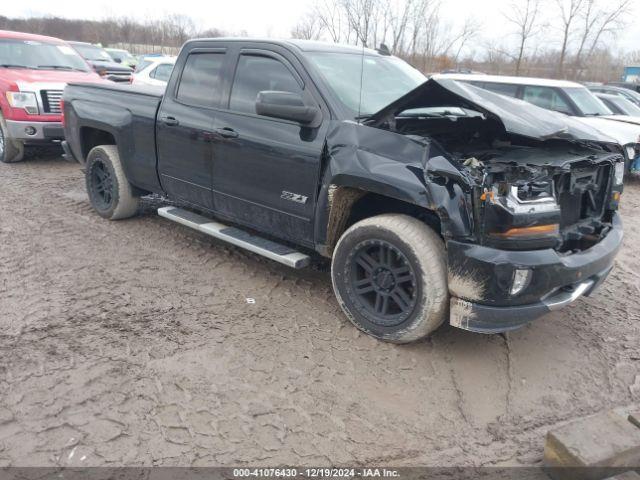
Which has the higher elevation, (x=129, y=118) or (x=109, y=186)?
(x=129, y=118)

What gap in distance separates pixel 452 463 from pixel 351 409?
0.59 m

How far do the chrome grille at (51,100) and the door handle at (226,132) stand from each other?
16.2 ft

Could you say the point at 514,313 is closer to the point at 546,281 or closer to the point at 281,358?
the point at 546,281

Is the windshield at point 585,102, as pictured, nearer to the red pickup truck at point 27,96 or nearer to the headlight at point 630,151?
the headlight at point 630,151

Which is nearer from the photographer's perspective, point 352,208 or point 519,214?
point 519,214

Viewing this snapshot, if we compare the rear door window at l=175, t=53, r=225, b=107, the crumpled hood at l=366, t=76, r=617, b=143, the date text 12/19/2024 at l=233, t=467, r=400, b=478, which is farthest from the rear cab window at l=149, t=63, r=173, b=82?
the date text 12/19/2024 at l=233, t=467, r=400, b=478

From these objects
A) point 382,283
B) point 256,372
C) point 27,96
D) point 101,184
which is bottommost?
point 256,372

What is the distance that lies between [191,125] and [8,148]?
5.17 meters

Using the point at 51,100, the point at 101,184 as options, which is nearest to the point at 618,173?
the point at 101,184

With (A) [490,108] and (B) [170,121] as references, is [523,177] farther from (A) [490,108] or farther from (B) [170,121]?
(B) [170,121]

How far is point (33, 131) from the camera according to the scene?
7781mm

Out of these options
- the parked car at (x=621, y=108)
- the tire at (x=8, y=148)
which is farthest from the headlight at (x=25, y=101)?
the parked car at (x=621, y=108)

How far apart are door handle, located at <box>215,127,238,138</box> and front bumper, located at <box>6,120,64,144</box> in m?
4.75

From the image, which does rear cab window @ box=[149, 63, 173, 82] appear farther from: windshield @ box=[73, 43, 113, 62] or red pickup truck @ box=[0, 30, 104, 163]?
windshield @ box=[73, 43, 113, 62]
